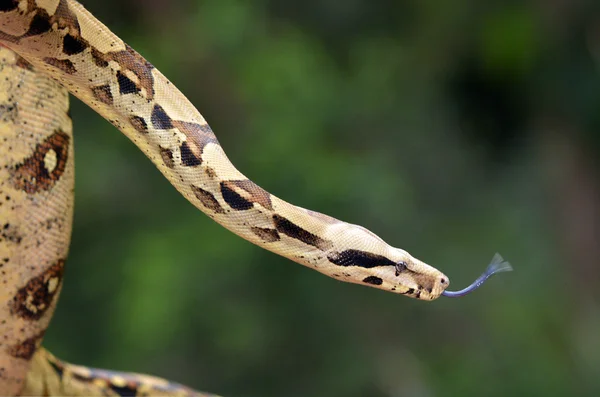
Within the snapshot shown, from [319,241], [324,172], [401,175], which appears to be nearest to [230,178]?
[319,241]

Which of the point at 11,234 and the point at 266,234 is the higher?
the point at 266,234

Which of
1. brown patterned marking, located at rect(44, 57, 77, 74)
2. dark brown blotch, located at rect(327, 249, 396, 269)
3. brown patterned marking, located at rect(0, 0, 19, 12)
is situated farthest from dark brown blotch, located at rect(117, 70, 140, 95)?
dark brown blotch, located at rect(327, 249, 396, 269)

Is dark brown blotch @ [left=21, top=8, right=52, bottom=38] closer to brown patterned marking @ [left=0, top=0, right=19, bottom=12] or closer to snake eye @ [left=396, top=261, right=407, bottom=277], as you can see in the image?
brown patterned marking @ [left=0, top=0, right=19, bottom=12]

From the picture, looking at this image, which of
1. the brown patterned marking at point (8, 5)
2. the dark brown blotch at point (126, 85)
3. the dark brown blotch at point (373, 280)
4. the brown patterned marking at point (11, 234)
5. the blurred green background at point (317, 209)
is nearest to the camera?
the brown patterned marking at point (8, 5)

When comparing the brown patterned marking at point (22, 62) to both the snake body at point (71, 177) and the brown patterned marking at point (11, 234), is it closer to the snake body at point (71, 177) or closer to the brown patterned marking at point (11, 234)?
the snake body at point (71, 177)

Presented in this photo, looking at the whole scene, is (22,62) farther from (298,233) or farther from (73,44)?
(298,233)

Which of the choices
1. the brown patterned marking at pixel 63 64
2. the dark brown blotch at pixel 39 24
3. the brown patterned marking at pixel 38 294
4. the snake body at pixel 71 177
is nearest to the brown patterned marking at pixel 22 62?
the snake body at pixel 71 177

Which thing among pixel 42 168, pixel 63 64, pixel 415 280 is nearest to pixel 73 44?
pixel 63 64
